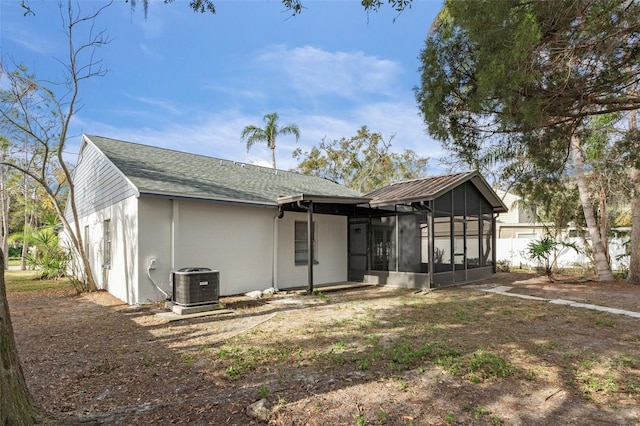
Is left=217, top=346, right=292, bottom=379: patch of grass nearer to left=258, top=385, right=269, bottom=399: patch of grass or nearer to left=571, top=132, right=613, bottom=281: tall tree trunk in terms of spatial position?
left=258, top=385, right=269, bottom=399: patch of grass

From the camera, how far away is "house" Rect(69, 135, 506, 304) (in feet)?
28.5

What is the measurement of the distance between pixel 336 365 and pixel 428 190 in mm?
8026

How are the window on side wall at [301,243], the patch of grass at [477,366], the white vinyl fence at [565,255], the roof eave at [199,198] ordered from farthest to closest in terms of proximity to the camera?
the white vinyl fence at [565,255], the window on side wall at [301,243], the roof eave at [199,198], the patch of grass at [477,366]

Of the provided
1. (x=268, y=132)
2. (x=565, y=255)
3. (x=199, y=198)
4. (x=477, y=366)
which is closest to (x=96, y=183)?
(x=199, y=198)

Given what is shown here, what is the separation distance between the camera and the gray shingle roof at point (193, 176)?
29.1ft

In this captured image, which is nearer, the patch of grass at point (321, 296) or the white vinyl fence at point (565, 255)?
the patch of grass at point (321, 296)

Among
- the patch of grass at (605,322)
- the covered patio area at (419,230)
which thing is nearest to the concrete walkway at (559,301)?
the patch of grass at (605,322)

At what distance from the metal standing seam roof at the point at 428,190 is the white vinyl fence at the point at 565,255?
318 cm

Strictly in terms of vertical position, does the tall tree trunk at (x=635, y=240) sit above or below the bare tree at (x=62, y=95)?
below

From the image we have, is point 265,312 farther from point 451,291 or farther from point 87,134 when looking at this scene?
point 87,134

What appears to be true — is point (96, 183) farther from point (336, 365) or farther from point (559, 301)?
point (559, 301)

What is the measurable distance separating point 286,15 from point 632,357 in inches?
248

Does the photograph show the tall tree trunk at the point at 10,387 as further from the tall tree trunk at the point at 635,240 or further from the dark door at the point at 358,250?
the tall tree trunk at the point at 635,240

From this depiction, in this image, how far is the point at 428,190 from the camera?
37.1 ft
